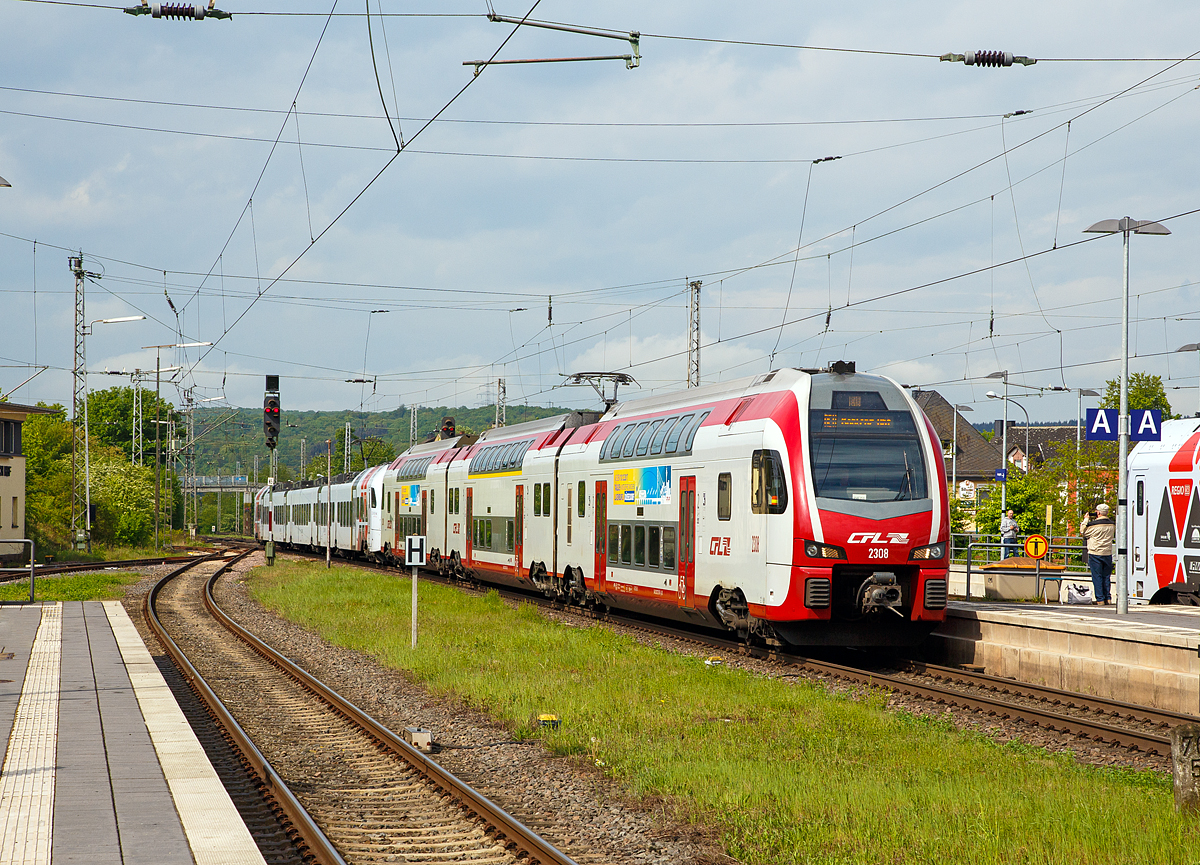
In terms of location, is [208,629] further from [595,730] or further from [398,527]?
[398,527]

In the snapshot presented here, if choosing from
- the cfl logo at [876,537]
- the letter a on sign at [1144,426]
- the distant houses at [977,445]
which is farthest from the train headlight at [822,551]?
the distant houses at [977,445]

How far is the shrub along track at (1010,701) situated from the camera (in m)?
11.1

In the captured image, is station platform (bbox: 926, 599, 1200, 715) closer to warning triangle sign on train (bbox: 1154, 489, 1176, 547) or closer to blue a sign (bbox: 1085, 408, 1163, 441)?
blue a sign (bbox: 1085, 408, 1163, 441)

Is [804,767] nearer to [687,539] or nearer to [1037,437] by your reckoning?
[687,539]

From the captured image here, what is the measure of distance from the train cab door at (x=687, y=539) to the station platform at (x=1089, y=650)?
3777mm

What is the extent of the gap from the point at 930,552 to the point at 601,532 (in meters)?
8.29

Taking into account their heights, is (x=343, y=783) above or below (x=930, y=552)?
below

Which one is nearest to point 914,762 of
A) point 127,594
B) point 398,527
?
point 127,594

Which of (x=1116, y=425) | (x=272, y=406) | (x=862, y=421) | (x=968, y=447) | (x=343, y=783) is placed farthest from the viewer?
(x=968, y=447)

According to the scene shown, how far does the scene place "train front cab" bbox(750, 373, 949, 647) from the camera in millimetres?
15000

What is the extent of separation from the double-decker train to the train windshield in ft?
0.06

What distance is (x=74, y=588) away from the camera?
32.0m

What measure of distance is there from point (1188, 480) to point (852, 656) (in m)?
7.72

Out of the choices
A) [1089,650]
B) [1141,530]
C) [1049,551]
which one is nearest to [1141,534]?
[1141,530]
